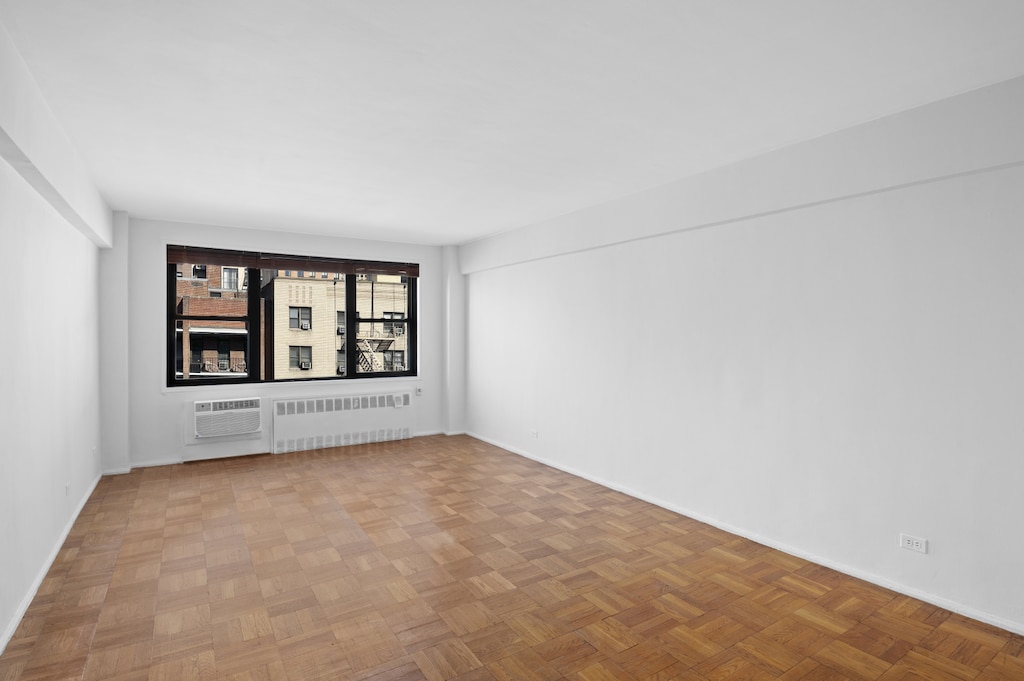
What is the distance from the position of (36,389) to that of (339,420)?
12.3ft

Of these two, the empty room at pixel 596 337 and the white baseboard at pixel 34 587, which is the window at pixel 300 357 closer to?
the empty room at pixel 596 337

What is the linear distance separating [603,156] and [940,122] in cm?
184

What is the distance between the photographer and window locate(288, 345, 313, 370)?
7.14 meters

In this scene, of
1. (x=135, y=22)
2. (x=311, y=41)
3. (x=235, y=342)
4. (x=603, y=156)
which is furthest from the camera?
(x=235, y=342)

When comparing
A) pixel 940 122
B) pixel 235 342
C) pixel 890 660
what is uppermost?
pixel 940 122

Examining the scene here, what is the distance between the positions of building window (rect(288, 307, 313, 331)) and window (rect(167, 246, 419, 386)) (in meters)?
0.01

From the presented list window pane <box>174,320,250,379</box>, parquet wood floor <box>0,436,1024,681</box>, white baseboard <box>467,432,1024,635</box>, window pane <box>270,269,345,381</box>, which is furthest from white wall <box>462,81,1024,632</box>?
window pane <box>174,320,250,379</box>

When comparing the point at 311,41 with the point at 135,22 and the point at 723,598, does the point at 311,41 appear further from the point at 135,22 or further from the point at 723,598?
the point at 723,598

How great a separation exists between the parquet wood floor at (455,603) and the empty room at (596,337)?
0.08 feet

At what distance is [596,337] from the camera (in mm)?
5383

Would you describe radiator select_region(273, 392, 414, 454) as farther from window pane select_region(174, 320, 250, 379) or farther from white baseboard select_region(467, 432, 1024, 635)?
white baseboard select_region(467, 432, 1024, 635)

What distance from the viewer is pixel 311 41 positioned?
2.27 metres

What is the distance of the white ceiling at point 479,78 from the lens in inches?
82.5

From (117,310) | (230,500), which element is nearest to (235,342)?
(117,310)
